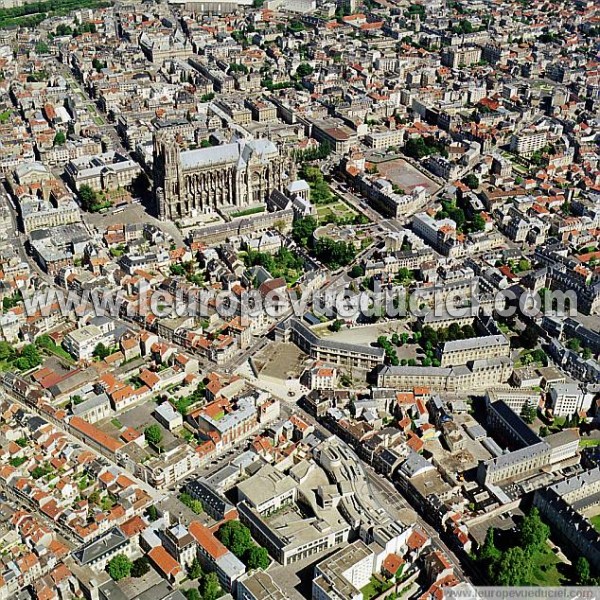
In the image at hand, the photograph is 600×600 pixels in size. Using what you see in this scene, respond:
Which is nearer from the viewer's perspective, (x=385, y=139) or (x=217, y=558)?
(x=217, y=558)

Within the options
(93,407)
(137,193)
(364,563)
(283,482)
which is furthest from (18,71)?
(364,563)

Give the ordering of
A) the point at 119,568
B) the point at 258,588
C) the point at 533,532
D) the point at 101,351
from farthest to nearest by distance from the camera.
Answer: the point at 101,351 → the point at 533,532 → the point at 119,568 → the point at 258,588

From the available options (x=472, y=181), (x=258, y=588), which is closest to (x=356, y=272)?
(x=472, y=181)

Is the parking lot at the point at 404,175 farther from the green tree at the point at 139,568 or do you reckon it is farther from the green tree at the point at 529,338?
the green tree at the point at 139,568

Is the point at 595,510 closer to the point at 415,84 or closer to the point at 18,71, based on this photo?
the point at 415,84

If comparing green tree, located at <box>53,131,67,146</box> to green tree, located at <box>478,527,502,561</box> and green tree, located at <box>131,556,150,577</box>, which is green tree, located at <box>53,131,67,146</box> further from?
green tree, located at <box>478,527,502,561</box>

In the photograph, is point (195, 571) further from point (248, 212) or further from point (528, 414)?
point (248, 212)
